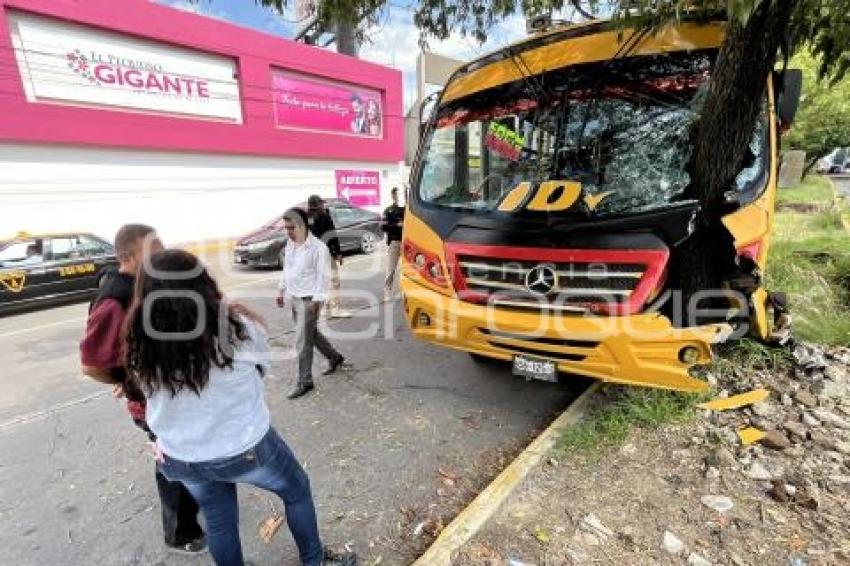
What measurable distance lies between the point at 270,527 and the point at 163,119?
15.8 metres

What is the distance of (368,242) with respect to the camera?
13.3 meters

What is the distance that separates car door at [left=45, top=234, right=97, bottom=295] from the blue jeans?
8.66 meters

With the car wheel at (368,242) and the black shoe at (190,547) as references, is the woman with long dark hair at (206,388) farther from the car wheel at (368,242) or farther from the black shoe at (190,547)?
the car wheel at (368,242)

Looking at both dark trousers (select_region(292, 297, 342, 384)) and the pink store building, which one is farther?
the pink store building

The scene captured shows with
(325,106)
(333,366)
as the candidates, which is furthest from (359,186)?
(333,366)

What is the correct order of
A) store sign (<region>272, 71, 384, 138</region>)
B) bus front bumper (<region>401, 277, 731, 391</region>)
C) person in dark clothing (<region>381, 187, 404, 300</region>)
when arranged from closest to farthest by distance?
1. bus front bumper (<region>401, 277, 731, 391</region>)
2. person in dark clothing (<region>381, 187, 404, 300</region>)
3. store sign (<region>272, 71, 384, 138</region>)

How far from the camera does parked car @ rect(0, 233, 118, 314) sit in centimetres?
848

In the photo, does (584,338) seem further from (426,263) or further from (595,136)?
(595,136)

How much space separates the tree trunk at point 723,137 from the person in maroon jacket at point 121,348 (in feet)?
10.5

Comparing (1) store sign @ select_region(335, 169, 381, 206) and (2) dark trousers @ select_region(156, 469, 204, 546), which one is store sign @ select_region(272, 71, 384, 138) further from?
(2) dark trousers @ select_region(156, 469, 204, 546)

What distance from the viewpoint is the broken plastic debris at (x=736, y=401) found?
11.6 feet

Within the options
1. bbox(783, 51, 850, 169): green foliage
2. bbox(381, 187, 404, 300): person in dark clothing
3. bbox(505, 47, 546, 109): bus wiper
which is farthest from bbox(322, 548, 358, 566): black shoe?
bbox(783, 51, 850, 169): green foliage

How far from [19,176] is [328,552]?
14705 millimetres

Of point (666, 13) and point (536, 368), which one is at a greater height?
point (666, 13)
